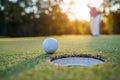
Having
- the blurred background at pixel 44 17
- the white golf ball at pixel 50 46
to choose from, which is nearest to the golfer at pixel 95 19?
the white golf ball at pixel 50 46

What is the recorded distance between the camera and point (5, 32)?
1580 inches

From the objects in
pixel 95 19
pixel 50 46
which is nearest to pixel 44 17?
pixel 95 19

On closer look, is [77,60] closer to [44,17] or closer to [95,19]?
[95,19]

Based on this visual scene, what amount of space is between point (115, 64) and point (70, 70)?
3.98 feet

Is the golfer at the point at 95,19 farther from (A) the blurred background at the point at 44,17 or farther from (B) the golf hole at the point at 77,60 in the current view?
(A) the blurred background at the point at 44,17

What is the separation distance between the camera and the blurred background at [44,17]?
4100 centimetres

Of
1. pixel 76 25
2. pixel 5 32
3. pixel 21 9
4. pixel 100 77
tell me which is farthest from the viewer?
pixel 76 25

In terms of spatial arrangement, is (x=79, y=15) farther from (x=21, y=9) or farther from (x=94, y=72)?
(x=94, y=72)

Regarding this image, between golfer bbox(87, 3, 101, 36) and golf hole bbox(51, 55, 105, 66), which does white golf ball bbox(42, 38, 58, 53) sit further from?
golfer bbox(87, 3, 101, 36)

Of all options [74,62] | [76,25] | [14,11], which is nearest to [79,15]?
[76,25]

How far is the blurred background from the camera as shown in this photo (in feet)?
135

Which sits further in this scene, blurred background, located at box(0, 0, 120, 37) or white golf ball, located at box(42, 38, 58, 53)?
blurred background, located at box(0, 0, 120, 37)

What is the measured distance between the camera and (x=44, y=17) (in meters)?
44.2

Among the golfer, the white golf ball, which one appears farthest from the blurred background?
the white golf ball
